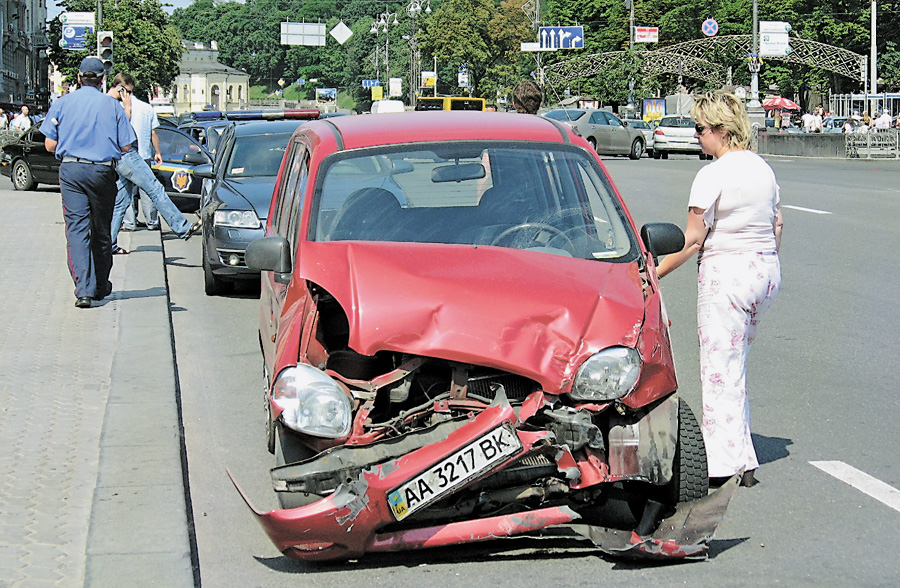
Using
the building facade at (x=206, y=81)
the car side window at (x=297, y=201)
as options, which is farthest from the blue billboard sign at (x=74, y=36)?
the building facade at (x=206, y=81)

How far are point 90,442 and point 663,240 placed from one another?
3036 mm

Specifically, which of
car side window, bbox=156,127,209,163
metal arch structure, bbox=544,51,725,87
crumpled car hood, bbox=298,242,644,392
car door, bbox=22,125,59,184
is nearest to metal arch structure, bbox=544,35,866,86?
metal arch structure, bbox=544,51,725,87

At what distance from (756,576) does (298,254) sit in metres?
2.33

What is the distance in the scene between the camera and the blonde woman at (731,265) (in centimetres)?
541

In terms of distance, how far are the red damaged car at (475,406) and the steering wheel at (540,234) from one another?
10.2 inches

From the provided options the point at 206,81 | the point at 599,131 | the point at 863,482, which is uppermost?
the point at 206,81

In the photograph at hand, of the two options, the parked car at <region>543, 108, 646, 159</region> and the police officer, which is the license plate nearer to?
the police officer

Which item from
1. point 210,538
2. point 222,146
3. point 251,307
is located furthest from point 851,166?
point 210,538

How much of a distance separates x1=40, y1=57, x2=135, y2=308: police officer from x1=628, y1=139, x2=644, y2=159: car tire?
1257 inches

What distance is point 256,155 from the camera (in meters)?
12.8

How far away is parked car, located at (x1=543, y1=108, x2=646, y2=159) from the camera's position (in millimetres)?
39125

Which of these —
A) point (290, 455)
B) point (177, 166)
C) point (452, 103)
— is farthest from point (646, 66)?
point (290, 455)

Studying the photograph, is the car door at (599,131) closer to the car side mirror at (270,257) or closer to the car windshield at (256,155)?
the car windshield at (256,155)

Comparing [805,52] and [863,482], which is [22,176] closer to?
[863,482]
